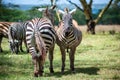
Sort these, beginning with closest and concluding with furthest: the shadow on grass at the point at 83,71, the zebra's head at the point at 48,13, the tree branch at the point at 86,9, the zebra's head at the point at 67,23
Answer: the zebra's head at the point at 67,23
the shadow on grass at the point at 83,71
the zebra's head at the point at 48,13
the tree branch at the point at 86,9

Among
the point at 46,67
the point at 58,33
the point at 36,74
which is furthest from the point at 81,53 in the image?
the point at 36,74

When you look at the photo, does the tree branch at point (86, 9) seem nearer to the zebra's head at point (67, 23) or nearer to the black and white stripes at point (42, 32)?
the zebra's head at point (67, 23)

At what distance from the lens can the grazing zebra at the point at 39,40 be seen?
10977 millimetres

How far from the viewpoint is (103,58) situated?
15641 millimetres

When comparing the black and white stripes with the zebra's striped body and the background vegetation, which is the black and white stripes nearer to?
the zebra's striped body

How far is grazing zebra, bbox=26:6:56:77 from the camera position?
36.0 ft

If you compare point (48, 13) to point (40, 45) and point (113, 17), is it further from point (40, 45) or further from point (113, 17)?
point (113, 17)

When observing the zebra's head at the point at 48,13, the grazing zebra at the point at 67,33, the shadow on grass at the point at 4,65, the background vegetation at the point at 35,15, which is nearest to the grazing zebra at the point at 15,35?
the shadow on grass at the point at 4,65

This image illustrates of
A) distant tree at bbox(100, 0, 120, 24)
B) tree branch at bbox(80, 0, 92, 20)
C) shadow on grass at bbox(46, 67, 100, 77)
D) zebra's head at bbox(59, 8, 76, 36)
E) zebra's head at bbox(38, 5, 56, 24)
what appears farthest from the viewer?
distant tree at bbox(100, 0, 120, 24)

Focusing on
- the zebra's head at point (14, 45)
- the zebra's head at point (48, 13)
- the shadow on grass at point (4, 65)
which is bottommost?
the shadow on grass at point (4, 65)

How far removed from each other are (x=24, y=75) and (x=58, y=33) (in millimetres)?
1586

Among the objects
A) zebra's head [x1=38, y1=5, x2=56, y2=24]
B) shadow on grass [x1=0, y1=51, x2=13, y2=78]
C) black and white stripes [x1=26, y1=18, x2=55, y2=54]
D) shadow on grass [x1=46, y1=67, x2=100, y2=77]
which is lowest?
shadow on grass [x1=46, y1=67, x2=100, y2=77]

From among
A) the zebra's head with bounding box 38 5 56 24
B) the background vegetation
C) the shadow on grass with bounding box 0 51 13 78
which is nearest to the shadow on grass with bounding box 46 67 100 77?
the shadow on grass with bounding box 0 51 13 78

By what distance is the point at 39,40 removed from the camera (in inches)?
432
